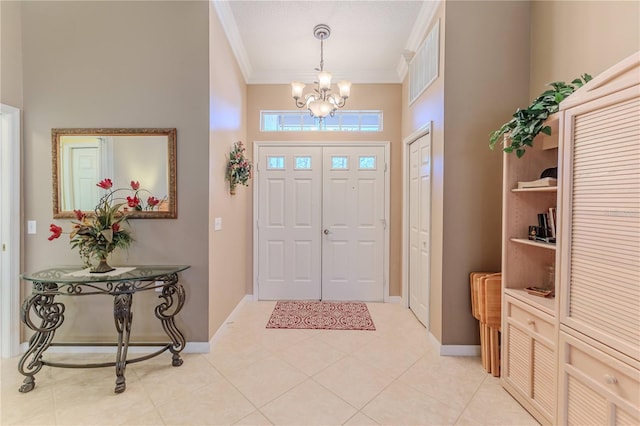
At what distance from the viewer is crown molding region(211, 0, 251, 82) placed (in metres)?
2.62

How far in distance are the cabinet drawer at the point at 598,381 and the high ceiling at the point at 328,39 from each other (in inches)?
114

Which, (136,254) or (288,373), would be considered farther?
(136,254)

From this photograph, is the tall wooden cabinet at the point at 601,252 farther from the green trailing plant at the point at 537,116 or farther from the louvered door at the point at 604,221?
the green trailing plant at the point at 537,116

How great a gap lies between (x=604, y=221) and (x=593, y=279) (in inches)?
11.8

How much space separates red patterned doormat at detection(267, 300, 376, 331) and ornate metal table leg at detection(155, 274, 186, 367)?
3.16 feet

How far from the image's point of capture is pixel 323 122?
387 centimetres

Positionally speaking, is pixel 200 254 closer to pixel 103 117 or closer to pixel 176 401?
pixel 176 401

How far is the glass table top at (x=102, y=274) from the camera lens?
2033 millimetres

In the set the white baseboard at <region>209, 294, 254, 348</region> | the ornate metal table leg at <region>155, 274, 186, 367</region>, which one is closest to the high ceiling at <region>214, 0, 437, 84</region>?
the ornate metal table leg at <region>155, 274, 186, 367</region>

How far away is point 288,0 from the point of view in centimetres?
256

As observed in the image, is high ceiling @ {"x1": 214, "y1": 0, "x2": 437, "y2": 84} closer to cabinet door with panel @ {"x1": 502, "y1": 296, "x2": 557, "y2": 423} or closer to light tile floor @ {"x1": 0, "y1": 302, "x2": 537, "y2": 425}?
cabinet door with panel @ {"x1": 502, "y1": 296, "x2": 557, "y2": 423}

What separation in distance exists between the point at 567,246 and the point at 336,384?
174cm

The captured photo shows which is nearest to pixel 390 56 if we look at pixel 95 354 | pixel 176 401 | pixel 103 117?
pixel 103 117

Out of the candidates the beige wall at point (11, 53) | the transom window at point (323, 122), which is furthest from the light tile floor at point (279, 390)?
the transom window at point (323, 122)
